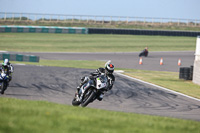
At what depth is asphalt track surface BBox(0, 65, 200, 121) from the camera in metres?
12.4

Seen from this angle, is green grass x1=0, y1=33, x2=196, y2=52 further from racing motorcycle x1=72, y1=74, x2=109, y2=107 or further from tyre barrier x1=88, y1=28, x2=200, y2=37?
racing motorcycle x1=72, y1=74, x2=109, y2=107

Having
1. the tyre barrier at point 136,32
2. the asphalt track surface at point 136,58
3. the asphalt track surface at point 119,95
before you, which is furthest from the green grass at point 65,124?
the tyre barrier at point 136,32

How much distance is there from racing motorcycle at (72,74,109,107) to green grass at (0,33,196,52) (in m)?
29.8

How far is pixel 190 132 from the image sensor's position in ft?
21.5

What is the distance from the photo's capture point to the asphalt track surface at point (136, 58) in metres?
31.2

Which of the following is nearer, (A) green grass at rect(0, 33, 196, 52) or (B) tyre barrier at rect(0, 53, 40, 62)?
(B) tyre barrier at rect(0, 53, 40, 62)

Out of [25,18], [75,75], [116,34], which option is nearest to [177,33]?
[116,34]

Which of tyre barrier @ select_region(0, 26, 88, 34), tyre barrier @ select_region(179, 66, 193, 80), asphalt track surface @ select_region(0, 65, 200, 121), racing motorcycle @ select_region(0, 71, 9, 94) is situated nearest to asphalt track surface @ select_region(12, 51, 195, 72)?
tyre barrier @ select_region(179, 66, 193, 80)

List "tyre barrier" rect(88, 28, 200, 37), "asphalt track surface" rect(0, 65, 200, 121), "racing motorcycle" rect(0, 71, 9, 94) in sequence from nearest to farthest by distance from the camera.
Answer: "asphalt track surface" rect(0, 65, 200, 121) < "racing motorcycle" rect(0, 71, 9, 94) < "tyre barrier" rect(88, 28, 200, 37)

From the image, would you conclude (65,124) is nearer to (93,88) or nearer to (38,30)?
(93,88)

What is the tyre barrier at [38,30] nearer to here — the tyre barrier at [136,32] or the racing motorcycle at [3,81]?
the tyre barrier at [136,32]

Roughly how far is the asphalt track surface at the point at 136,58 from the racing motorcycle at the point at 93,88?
1940 cm

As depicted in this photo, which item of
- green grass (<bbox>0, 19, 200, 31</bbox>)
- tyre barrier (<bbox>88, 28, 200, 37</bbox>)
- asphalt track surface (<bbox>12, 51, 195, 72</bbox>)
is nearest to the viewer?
asphalt track surface (<bbox>12, 51, 195, 72</bbox>)

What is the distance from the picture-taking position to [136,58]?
36.9 meters
